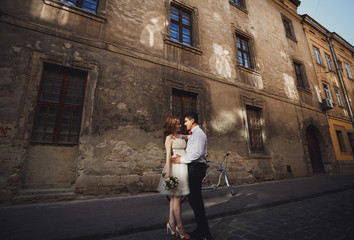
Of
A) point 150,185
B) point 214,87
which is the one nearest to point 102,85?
point 150,185

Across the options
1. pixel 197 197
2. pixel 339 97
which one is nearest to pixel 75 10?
pixel 197 197

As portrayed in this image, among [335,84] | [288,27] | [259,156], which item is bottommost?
[259,156]

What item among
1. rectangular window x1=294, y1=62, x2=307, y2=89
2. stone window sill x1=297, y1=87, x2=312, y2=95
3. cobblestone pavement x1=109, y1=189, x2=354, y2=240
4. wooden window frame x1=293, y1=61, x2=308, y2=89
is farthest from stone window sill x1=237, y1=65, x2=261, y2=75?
cobblestone pavement x1=109, y1=189, x2=354, y2=240

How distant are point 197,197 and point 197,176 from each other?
0.26 m

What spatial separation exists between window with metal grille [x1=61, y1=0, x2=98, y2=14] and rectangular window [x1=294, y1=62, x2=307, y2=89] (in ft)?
40.9

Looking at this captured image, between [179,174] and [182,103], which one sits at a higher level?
[182,103]

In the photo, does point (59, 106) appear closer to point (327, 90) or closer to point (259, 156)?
point (259, 156)

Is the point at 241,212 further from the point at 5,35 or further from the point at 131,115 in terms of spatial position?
the point at 5,35

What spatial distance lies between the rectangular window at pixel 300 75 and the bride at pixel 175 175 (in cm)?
1252

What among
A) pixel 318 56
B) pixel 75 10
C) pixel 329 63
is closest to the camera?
pixel 75 10

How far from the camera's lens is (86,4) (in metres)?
5.51

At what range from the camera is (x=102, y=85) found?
4.96 meters

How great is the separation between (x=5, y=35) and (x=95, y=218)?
484 centimetres

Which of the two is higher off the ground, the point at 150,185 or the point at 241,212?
the point at 150,185
